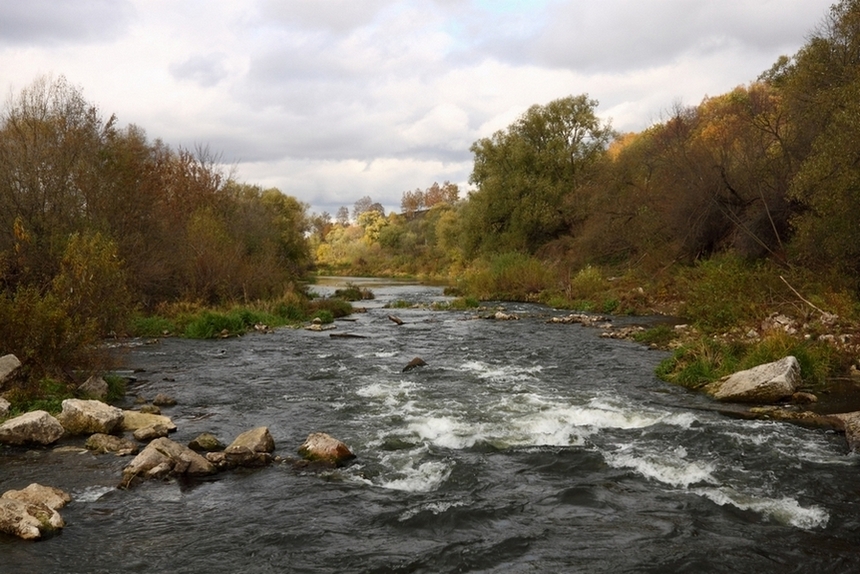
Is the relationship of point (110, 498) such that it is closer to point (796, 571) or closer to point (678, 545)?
point (678, 545)

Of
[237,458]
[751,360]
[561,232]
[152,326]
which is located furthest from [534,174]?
[237,458]

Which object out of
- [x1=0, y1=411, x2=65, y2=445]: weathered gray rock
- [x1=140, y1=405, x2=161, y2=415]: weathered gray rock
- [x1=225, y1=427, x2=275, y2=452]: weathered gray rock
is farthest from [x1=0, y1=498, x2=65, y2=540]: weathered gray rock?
[x1=140, y1=405, x2=161, y2=415]: weathered gray rock

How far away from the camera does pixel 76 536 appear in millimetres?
7129

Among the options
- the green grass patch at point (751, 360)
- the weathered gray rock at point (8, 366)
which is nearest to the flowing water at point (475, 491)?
the green grass patch at point (751, 360)

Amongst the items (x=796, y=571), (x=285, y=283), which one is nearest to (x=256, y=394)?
(x=796, y=571)

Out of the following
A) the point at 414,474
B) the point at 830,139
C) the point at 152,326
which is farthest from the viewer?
the point at 152,326

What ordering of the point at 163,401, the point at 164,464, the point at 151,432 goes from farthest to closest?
1. the point at 163,401
2. the point at 151,432
3. the point at 164,464

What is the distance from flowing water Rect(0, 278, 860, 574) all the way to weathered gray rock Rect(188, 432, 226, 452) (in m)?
0.49

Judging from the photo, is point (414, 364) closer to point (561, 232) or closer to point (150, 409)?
point (150, 409)

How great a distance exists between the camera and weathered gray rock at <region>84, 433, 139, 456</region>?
10.0 meters

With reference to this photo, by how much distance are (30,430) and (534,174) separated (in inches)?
1723

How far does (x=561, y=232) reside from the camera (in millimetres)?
48594

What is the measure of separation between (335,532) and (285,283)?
2788 centimetres

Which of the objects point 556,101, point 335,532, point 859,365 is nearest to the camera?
point 335,532
